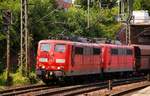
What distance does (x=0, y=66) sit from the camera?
36.3 meters

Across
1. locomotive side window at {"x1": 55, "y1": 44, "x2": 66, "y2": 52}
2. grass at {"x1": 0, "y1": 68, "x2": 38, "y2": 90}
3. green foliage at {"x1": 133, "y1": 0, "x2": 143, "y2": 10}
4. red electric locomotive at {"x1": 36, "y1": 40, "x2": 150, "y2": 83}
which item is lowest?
grass at {"x1": 0, "y1": 68, "x2": 38, "y2": 90}

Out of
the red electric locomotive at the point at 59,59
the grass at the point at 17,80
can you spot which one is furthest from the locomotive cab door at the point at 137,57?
the grass at the point at 17,80

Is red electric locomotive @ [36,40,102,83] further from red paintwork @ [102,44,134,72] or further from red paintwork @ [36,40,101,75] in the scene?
red paintwork @ [102,44,134,72]

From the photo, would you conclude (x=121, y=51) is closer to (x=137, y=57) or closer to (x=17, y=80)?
(x=137, y=57)

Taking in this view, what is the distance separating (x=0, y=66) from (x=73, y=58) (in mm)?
7884

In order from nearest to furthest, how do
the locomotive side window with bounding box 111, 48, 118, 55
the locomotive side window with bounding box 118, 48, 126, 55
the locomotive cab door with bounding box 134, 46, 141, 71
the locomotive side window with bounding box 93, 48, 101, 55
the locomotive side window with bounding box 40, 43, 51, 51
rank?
the locomotive side window with bounding box 40, 43, 51, 51 < the locomotive side window with bounding box 93, 48, 101, 55 < the locomotive side window with bounding box 111, 48, 118, 55 < the locomotive side window with bounding box 118, 48, 126, 55 < the locomotive cab door with bounding box 134, 46, 141, 71

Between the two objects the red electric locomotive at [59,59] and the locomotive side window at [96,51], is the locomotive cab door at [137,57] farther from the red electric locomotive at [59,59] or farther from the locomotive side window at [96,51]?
the red electric locomotive at [59,59]

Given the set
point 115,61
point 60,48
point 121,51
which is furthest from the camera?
point 121,51

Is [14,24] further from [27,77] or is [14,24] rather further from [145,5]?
[145,5]

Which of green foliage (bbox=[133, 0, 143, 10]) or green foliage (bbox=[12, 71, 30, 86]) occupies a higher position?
green foliage (bbox=[133, 0, 143, 10])

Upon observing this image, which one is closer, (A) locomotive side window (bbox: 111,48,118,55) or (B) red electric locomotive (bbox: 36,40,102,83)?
(B) red electric locomotive (bbox: 36,40,102,83)

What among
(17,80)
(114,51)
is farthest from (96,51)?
(17,80)

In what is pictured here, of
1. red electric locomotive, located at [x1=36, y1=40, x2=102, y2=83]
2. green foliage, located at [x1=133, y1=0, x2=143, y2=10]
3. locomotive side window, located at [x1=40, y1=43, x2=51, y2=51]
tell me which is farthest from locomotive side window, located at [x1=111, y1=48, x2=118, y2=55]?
green foliage, located at [x1=133, y1=0, x2=143, y2=10]

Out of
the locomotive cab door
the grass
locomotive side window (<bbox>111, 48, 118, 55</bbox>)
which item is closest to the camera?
the grass
